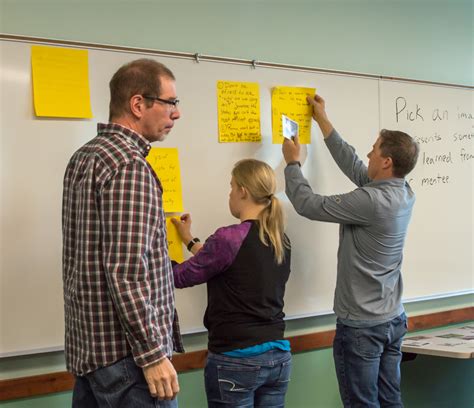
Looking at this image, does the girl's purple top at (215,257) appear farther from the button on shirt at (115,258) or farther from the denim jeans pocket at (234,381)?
the button on shirt at (115,258)

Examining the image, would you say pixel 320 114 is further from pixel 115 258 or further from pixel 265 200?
pixel 115 258

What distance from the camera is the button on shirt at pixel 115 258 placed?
4.42 feet

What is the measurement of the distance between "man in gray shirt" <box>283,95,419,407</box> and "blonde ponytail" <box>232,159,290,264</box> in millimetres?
278

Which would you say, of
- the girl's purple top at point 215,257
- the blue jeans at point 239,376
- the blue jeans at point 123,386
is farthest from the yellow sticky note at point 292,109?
the blue jeans at point 123,386

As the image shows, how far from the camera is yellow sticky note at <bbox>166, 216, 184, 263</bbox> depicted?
225cm

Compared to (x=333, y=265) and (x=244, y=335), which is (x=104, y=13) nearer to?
(x=244, y=335)

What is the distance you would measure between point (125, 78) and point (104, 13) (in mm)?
779

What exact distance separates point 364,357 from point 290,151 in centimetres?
82

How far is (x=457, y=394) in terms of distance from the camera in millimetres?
3244

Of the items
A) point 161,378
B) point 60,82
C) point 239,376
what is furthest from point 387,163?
point 161,378

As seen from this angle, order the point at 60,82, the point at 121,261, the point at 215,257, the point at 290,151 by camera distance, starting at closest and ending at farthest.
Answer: the point at 121,261 → the point at 215,257 → the point at 60,82 → the point at 290,151

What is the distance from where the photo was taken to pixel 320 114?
2.56m

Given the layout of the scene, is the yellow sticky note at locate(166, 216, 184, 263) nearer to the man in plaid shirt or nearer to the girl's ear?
the girl's ear

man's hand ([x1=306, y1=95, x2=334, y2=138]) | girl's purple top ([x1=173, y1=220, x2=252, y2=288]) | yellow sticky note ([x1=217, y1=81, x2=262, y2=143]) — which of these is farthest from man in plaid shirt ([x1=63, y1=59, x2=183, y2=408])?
man's hand ([x1=306, y1=95, x2=334, y2=138])
